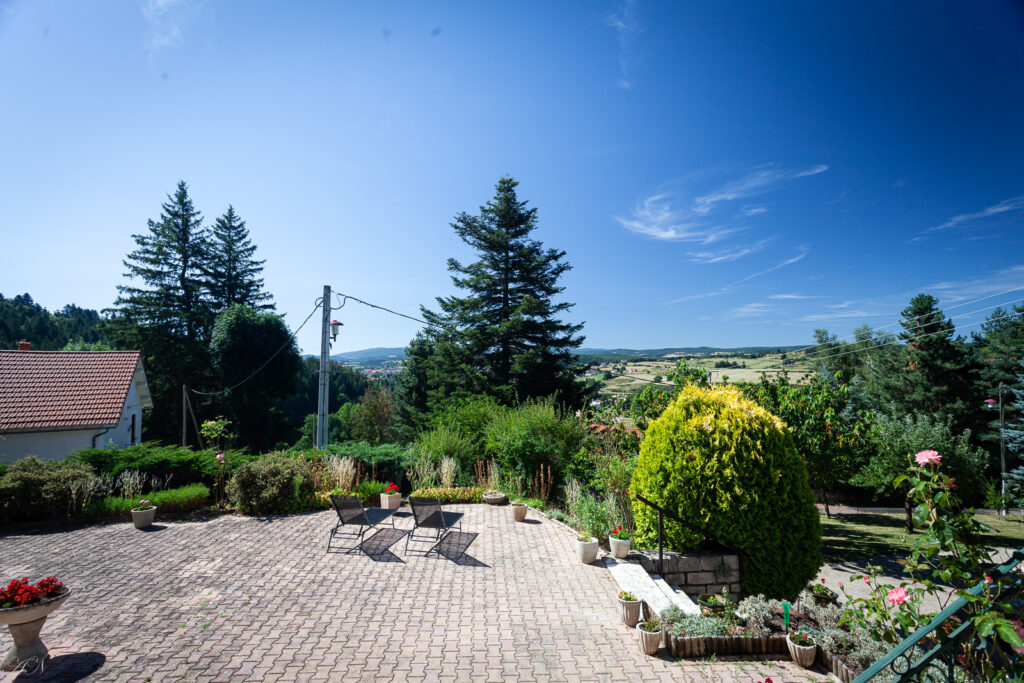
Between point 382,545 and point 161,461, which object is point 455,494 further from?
point 161,461

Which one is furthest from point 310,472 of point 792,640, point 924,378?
point 924,378

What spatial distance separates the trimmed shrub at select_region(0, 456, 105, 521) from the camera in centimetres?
805

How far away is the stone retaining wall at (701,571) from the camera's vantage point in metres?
5.75

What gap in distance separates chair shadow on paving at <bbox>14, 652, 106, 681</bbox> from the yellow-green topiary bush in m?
6.05

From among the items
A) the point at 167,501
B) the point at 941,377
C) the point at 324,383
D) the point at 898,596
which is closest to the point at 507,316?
the point at 324,383

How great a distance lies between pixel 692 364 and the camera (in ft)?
35.0

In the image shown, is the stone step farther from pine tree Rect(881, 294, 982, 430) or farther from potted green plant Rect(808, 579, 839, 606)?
pine tree Rect(881, 294, 982, 430)

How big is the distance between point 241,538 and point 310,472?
2263 mm

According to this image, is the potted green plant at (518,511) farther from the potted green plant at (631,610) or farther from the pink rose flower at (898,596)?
the pink rose flower at (898,596)

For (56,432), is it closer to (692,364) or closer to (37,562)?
(37,562)

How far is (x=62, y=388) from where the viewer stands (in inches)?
567

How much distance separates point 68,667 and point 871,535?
Answer: 1804cm

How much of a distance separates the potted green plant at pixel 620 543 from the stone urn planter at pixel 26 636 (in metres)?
6.12

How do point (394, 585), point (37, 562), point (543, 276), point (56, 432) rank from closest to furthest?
point (394, 585)
point (37, 562)
point (56, 432)
point (543, 276)
